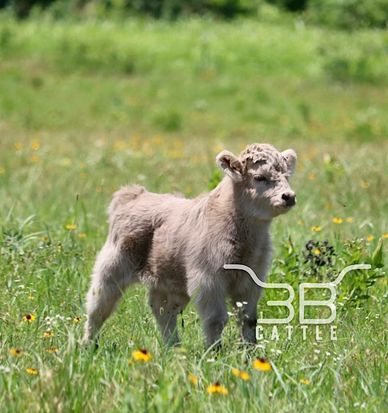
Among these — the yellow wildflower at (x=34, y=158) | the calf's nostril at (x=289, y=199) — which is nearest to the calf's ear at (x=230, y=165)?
the calf's nostril at (x=289, y=199)

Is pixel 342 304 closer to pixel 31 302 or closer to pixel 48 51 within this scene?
pixel 31 302

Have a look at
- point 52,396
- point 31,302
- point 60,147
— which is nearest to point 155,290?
point 31,302

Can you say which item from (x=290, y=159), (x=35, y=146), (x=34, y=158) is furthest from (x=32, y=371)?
(x=34, y=158)

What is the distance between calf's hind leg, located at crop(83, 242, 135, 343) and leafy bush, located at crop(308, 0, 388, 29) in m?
22.9

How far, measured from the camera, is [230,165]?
5496 millimetres

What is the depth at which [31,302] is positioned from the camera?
621cm

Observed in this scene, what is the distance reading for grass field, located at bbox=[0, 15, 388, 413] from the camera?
14.9ft

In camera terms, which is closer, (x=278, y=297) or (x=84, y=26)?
(x=278, y=297)

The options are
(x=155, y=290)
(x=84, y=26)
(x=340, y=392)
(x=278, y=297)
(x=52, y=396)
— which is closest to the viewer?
(x=52, y=396)

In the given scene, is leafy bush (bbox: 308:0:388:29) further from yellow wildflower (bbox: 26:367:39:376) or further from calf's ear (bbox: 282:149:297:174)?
yellow wildflower (bbox: 26:367:39:376)

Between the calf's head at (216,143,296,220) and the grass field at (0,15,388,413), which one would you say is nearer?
the grass field at (0,15,388,413)

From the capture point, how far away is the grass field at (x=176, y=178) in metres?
4.54

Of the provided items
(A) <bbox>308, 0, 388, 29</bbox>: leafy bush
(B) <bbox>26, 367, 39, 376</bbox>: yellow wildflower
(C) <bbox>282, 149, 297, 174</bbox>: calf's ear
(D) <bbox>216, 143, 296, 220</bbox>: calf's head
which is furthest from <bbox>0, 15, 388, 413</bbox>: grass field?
(A) <bbox>308, 0, 388, 29</bbox>: leafy bush

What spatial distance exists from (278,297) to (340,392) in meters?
1.98
